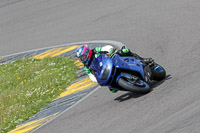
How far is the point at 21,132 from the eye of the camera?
10586 mm

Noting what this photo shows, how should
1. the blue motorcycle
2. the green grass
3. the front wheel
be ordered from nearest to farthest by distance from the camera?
the front wheel
the blue motorcycle
the green grass

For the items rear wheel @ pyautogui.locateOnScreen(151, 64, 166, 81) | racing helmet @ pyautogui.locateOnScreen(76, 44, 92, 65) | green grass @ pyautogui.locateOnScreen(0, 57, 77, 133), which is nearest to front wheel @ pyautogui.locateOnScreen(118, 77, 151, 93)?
rear wheel @ pyautogui.locateOnScreen(151, 64, 166, 81)

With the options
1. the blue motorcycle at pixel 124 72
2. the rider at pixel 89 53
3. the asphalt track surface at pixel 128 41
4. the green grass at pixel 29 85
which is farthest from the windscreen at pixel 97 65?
the green grass at pixel 29 85

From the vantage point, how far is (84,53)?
31.3 ft

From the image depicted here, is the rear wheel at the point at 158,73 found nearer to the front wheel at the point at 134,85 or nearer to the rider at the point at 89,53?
the front wheel at the point at 134,85

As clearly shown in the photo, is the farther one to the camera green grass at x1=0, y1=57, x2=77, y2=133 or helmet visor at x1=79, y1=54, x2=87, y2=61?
green grass at x1=0, y1=57, x2=77, y2=133

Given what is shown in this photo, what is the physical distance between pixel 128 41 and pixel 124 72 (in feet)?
14.9

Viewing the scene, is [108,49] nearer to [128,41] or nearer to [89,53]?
[89,53]

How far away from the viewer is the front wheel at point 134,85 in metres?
9.09

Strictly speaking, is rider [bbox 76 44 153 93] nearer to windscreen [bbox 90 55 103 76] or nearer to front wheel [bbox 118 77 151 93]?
windscreen [bbox 90 55 103 76]

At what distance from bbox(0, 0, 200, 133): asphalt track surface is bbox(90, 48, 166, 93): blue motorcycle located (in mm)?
272

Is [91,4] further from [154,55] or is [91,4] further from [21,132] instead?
[21,132]

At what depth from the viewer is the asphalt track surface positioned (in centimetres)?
831

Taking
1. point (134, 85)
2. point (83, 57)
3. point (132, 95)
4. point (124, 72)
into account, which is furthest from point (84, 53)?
point (132, 95)
